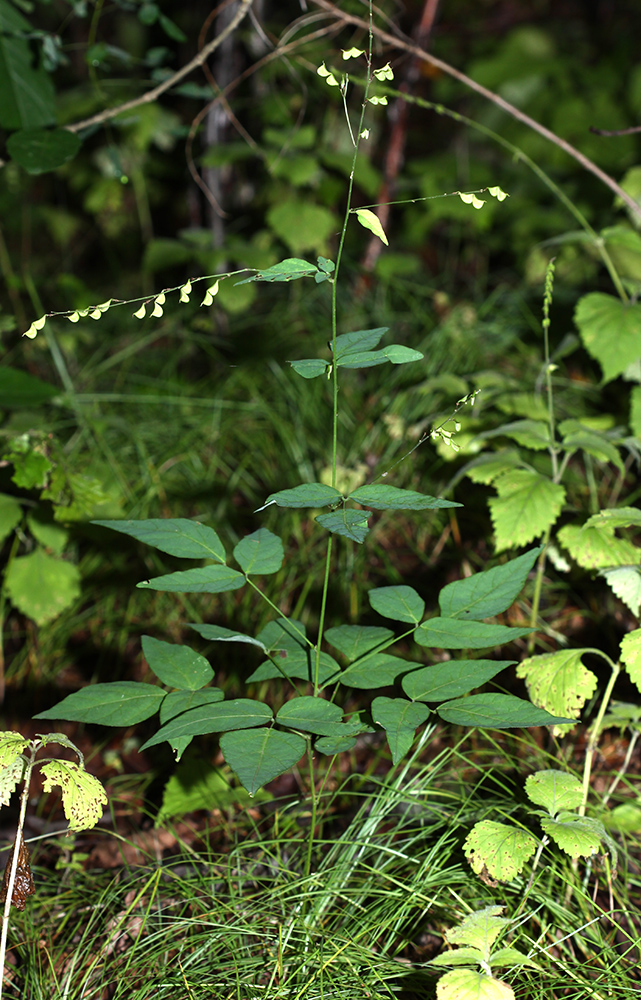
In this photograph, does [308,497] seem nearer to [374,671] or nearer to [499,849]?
[374,671]

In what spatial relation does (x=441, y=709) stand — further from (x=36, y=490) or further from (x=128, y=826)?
(x=36, y=490)

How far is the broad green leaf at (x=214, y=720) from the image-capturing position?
938 millimetres

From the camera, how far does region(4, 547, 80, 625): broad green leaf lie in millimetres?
1798

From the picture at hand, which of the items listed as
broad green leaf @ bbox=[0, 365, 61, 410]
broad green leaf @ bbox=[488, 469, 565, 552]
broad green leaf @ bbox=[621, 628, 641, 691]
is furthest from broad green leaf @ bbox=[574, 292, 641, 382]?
broad green leaf @ bbox=[0, 365, 61, 410]

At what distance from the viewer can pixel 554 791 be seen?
1.14m

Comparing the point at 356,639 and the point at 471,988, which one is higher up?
the point at 356,639

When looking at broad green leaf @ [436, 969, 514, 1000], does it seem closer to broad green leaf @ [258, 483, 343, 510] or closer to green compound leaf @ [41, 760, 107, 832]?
green compound leaf @ [41, 760, 107, 832]

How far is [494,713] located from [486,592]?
0.20 meters

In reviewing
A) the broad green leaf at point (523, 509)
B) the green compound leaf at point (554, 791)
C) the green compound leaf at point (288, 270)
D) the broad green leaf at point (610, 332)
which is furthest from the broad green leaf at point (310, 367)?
the broad green leaf at point (610, 332)

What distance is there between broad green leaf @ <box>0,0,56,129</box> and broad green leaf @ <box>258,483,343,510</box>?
1.31 metres

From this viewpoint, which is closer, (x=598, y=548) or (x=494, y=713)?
(x=494, y=713)

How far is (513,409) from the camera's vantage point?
1.79 metres

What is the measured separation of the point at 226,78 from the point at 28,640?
75.2 inches

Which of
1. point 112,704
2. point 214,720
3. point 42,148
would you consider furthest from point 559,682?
point 42,148
